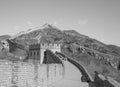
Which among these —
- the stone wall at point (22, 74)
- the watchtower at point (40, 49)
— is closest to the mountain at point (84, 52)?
the watchtower at point (40, 49)

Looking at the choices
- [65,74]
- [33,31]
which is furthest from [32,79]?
[33,31]

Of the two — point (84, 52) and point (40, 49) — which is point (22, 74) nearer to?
point (40, 49)

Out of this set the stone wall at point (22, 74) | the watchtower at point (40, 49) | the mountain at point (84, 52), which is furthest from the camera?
the mountain at point (84, 52)

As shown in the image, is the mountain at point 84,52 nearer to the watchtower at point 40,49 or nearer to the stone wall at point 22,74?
the watchtower at point 40,49

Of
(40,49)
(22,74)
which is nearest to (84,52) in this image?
(40,49)

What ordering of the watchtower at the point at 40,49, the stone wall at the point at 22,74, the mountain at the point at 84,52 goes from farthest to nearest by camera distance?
the mountain at the point at 84,52
the watchtower at the point at 40,49
the stone wall at the point at 22,74

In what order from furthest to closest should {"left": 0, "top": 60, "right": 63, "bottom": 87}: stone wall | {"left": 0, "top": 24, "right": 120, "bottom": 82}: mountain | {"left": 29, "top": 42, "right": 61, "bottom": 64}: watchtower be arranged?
{"left": 0, "top": 24, "right": 120, "bottom": 82}: mountain < {"left": 29, "top": 42, "right": 61, "bottom": 64}: watchtower < {"left": 0, "top": 60, "right": 63, "bottom": 87}: stone wall

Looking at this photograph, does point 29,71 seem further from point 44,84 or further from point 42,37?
point 42,37

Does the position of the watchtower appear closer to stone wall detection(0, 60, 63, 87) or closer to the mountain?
the mountain

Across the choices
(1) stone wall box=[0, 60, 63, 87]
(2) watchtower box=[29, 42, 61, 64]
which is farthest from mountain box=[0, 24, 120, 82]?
(1) stone wall box=[0, 60, 63, 87]

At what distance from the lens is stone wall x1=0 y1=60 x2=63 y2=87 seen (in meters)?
7.59

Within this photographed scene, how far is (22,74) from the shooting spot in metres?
8.91

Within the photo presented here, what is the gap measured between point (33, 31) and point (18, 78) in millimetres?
87910

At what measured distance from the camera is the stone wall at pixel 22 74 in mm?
7589
